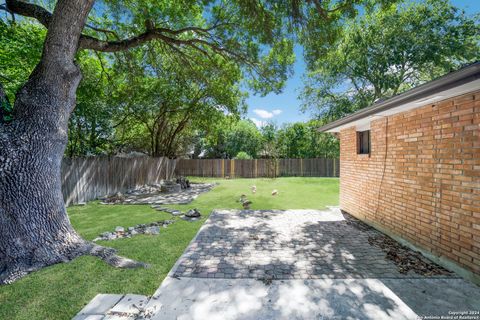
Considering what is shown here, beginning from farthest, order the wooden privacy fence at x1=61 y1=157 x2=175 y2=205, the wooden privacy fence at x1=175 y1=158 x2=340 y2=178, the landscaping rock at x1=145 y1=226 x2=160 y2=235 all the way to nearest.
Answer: the wooden privacy fence at x1=175 y1=158 x2=340 y2=178 → the wooden privacy fence at x1=61 y1=157 x2=175 y2=205 → the landscaping rock at x1=145 y1=226 x2=160 y2=235

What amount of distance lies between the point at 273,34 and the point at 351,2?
1905 mm

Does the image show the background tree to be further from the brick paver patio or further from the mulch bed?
the mulch bed

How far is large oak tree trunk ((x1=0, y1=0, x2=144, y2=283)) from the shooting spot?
8.59 feet

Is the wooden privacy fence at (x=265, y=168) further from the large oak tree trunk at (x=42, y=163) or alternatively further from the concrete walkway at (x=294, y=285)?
the large oak tree trunk at (x=42, y=163)

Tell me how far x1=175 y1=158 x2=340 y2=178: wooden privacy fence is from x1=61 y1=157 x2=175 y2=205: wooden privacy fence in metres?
5.22

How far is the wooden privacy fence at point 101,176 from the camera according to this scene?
6754 millimetres

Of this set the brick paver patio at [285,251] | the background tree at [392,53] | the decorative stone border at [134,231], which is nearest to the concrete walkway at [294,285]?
the brick paver patio at [285,251]

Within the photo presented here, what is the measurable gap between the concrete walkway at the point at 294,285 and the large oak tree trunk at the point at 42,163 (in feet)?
3.42

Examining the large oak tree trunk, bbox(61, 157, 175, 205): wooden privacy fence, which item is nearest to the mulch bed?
the large oak tree trunk

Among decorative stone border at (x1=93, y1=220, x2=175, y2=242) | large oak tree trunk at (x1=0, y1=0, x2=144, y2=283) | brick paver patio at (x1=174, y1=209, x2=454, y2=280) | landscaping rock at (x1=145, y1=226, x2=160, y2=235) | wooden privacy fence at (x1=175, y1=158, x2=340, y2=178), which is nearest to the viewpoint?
large oak tree trunk at (x1=0, y1=0, x2=144, y2=283)

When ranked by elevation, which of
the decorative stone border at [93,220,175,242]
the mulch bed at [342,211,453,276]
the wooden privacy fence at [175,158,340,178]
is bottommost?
the mulch bed at [342,211,453,276]

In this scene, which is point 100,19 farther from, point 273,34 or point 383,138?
point 383,138

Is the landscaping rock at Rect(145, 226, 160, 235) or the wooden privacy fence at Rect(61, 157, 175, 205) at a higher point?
the wooden privacy fence at Rect(61, 157, 175, 205)

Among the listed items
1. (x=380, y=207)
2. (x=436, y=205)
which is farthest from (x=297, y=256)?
(x=380, y=207)
